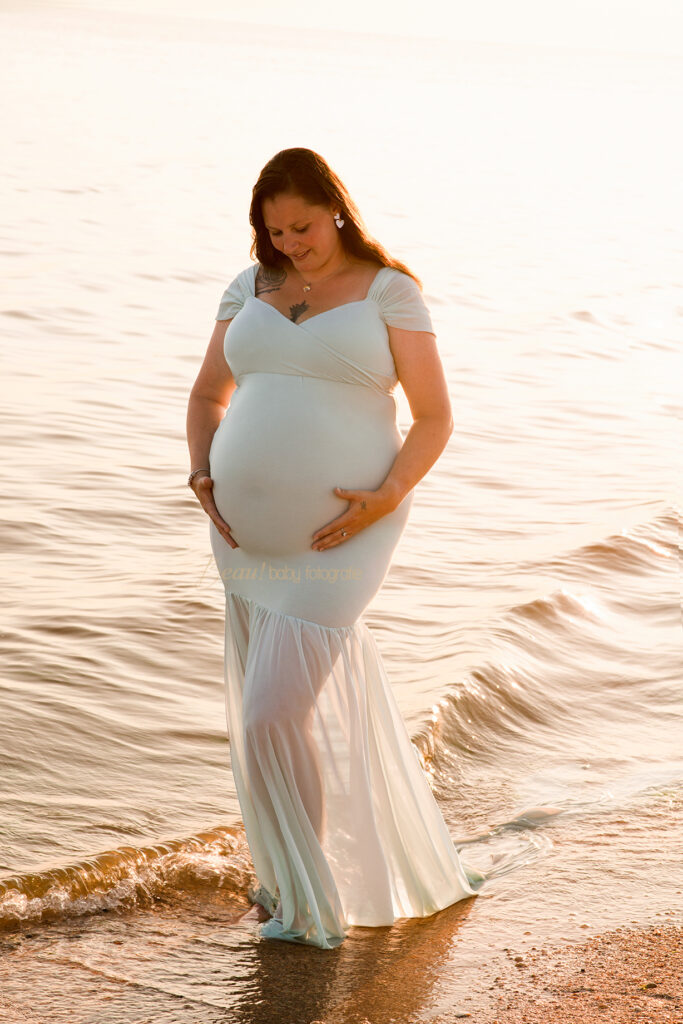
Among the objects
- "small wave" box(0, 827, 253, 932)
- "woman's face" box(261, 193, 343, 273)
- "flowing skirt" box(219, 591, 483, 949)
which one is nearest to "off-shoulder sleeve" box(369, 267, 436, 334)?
"woman's face" box(261, 193, 343, 273)

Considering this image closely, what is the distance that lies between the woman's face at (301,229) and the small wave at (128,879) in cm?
179

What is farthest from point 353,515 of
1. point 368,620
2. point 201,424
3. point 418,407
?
point 368,620

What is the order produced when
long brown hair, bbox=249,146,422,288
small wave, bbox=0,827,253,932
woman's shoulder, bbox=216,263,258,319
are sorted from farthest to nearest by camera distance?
small wave, bbox=0,827,253,932 < woman's shoulder, bbox=216,263,258,319 < long brown hair, bbox=249,146,422,288

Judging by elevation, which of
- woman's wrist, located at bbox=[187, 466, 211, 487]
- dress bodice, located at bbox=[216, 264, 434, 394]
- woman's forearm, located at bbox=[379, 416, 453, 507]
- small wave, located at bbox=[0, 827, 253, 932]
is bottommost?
small wave, located at bbox=[0, 827, 253, 932]

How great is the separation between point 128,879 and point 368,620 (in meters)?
2.49

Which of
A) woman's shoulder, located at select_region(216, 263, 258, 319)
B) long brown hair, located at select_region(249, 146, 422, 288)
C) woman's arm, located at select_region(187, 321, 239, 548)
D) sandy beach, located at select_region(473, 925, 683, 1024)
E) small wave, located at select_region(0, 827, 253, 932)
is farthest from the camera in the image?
small wave, located at select_region(0, 827, 253, 932)

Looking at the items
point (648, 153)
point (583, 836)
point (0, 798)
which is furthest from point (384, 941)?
point (648, 153)

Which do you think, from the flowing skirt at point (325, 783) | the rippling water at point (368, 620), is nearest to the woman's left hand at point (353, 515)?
the flowing skirt at point (325, 783)

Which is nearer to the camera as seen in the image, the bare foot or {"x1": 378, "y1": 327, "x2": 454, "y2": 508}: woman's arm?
{"x1": 378, "y1": 327, "x2": 454, "y2": 508}: woman's arm

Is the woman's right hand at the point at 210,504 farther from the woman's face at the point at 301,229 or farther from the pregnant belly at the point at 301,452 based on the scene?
the woman's face at the point at 301,229

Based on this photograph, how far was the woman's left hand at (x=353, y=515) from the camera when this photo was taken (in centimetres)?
306

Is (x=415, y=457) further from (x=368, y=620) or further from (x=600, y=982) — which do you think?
(x=368, y=620)

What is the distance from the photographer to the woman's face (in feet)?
10.0

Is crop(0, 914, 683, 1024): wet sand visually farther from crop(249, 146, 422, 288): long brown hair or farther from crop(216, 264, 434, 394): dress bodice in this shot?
crop(249, 146, 422, 288): long brown hair
